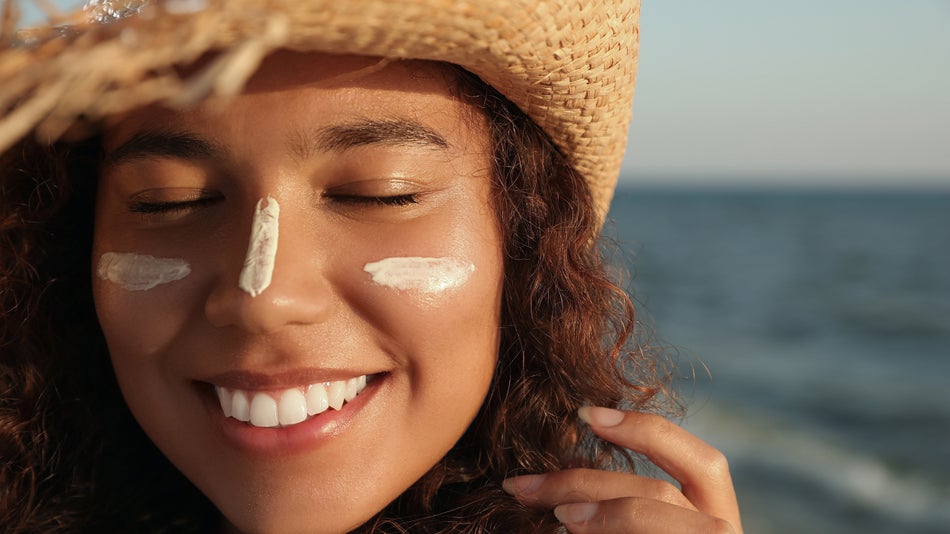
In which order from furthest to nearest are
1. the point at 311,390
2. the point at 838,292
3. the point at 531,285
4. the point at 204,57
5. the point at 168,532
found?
the point at 838,292, the point at 168,532, the point at 531,285, the point at 311,390, the point at 204,57

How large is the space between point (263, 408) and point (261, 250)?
1.13 ft

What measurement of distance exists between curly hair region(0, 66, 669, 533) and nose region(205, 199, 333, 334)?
0.46m

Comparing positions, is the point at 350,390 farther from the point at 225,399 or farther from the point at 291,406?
the point at 225,399

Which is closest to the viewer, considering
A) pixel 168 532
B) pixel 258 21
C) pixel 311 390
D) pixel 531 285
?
pixel 258 21

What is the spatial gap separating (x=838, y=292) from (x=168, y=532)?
16.1 m

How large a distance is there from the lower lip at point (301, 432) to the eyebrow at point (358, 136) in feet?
1.53

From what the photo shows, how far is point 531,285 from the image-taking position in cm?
205

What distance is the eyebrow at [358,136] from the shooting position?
1.68 meters

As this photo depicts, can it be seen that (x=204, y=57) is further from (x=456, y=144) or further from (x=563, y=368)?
(x=563, y=368)

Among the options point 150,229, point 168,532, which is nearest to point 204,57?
point 150,229

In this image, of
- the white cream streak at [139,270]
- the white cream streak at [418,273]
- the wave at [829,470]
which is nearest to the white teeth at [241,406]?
the white cream streak at [139,270]

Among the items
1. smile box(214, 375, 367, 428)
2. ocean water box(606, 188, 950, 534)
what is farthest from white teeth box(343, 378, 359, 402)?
ocean water box(606, 188, 950, 534)

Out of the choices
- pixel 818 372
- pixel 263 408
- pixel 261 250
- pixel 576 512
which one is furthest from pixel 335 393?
pixel 818 372

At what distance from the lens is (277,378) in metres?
1.79
